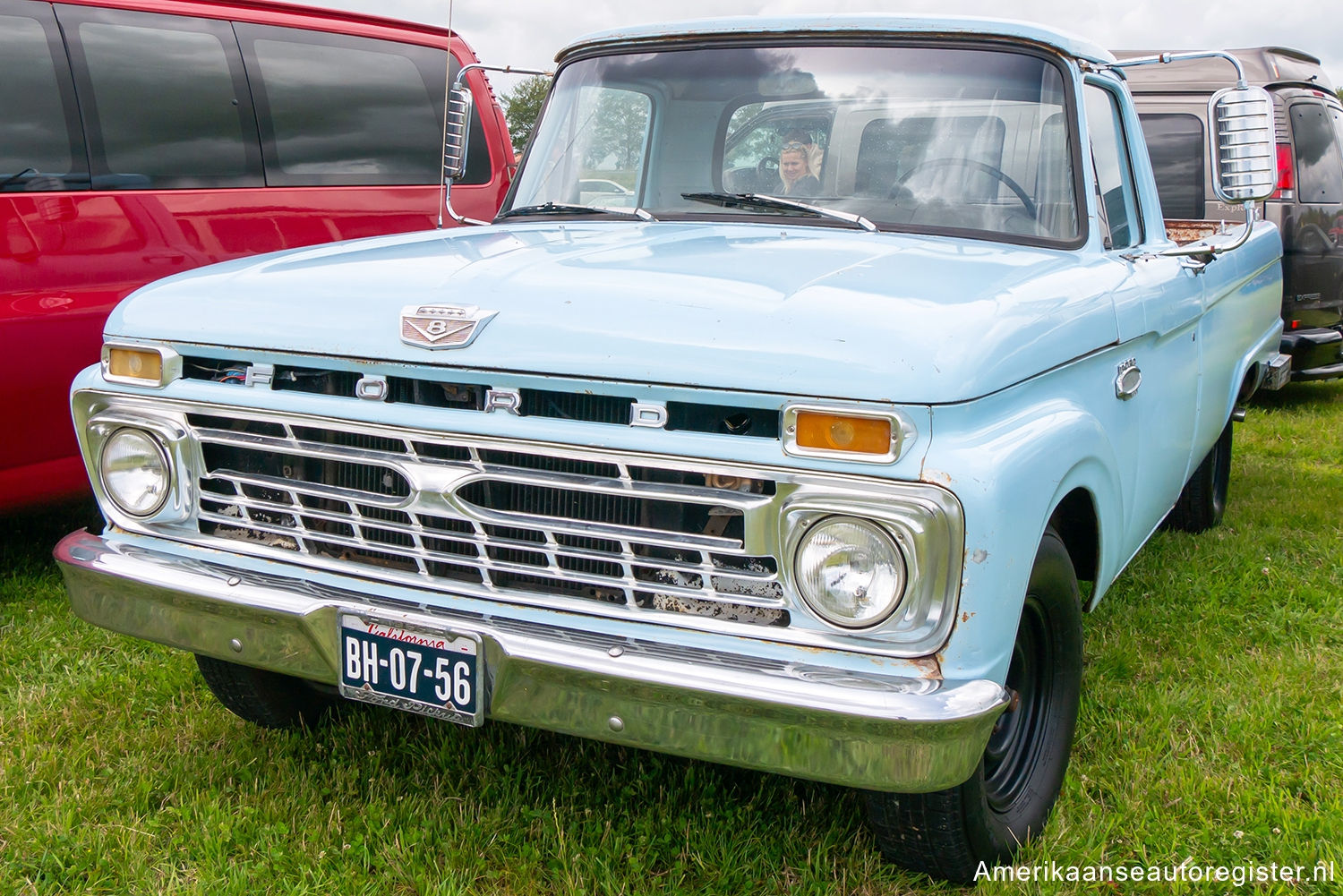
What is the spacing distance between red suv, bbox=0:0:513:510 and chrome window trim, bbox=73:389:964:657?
2.17m

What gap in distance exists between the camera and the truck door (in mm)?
3045

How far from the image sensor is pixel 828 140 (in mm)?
3312

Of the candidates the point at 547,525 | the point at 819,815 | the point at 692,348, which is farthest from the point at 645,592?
the point at 819,815

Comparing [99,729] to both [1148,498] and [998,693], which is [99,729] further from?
[1148,498]

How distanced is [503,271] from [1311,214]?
773cm

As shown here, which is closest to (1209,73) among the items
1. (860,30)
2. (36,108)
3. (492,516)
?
(860,30)

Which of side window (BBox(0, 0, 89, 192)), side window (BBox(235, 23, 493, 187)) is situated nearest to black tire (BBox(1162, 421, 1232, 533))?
side window (BBox(235, 23, 493, 187))

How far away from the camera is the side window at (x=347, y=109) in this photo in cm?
520

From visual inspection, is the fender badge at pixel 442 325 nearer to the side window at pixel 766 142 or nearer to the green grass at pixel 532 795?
the green grass at pixel 532 795

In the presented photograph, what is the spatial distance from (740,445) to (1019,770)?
3.90ft

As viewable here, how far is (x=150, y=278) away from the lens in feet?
15.2

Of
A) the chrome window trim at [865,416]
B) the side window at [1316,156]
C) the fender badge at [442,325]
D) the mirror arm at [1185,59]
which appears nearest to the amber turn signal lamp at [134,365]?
the fender badge at [442,325]

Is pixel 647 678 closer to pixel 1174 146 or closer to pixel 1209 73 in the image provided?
pixel 1174 146

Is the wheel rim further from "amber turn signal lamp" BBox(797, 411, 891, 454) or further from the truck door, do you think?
"amber turn signal lamp" BBox(797, 411, 891, 454)
